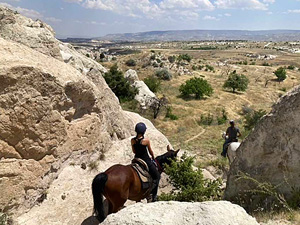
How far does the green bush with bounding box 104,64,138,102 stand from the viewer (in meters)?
28.0

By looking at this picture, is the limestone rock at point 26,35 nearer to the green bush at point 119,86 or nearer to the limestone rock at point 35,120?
the limestone rock at point 35,120

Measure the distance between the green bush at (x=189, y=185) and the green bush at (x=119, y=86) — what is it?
65.1 feet

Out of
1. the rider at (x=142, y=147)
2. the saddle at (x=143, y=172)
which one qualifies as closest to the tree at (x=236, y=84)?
the rider at (x=142, y=147)

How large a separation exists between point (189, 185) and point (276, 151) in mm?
2711

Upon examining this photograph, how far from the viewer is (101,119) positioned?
10625mm

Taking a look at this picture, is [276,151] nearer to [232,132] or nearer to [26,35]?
[232,132]

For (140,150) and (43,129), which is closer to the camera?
(140,150)

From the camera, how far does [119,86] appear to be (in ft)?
92.2

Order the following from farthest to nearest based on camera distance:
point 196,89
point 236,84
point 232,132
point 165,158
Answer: point 236,84
point 196,89
point 232,132
point 165,158

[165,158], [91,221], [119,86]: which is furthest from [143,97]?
[91,221]

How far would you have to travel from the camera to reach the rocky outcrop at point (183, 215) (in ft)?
13.7

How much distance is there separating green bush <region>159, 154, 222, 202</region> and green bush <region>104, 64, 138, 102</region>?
65.1 feet

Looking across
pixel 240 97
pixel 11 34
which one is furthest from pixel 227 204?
pixel 240 97

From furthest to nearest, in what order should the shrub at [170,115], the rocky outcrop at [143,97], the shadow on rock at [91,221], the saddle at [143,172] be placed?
the rocky outcrop at [143,97] < the shrub at [170,115] < the shadow on rock at [91,221] < the saddle at [143,172]
